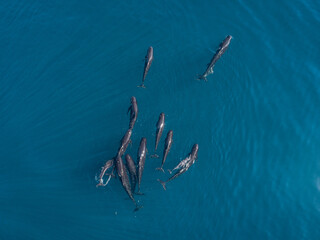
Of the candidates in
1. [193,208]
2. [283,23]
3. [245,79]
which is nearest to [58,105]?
[193,208]

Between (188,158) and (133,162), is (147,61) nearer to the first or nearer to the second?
(133,162)

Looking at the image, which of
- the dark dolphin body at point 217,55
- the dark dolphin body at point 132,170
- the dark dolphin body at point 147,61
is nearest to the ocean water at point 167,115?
the dark dolphin body at point 217,55

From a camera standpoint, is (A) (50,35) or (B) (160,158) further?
(A) (50,35)

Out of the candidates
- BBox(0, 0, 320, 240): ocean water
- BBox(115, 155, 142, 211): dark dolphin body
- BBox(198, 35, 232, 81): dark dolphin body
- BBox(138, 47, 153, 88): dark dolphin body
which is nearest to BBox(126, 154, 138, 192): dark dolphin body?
BBox(115, 155, 142, 211): dark dolphin body

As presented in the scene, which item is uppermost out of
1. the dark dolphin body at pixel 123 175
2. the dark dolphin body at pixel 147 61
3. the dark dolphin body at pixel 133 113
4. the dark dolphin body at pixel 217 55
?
the dark dolphin body at pixel 217 55

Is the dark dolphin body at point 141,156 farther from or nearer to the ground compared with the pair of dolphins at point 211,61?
nearer to the ground

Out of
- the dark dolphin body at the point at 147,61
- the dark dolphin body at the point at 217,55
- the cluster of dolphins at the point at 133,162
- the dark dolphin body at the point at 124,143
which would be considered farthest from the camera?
the dark dolphin body at the point at 217,55

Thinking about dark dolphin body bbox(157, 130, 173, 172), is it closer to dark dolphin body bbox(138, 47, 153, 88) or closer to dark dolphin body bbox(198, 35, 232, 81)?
dark dolphin body bbox(138, 47, 153, 88)

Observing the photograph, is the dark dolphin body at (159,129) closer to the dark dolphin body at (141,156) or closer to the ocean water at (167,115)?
the ocean water at (167,115)

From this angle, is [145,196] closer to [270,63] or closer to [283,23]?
[270,63]
